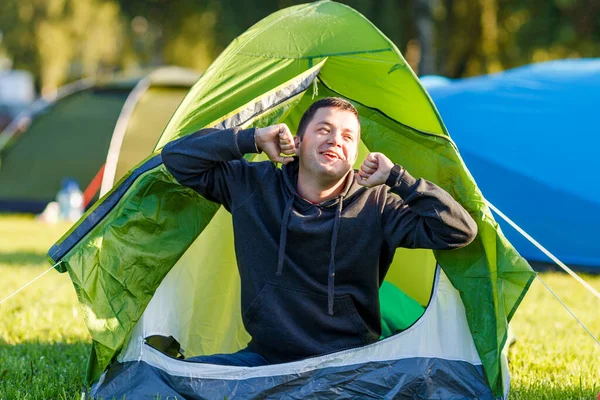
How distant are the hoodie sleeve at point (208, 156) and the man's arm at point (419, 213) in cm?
40

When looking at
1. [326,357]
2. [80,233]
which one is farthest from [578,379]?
[80,233]

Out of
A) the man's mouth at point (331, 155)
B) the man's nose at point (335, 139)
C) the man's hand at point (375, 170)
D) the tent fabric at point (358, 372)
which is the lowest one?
the tent fabric at point (358, 372)

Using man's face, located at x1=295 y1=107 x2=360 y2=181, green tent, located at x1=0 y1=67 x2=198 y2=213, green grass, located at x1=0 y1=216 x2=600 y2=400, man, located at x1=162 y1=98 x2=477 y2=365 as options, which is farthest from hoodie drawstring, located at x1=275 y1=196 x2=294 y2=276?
green tent, located at x1=0 y1=67 x2=198 y2=213

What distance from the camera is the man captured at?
257 cm

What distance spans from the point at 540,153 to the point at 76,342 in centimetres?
341

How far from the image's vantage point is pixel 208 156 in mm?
2564

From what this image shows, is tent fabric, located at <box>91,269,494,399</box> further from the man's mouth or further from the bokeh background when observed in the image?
the man's mouth

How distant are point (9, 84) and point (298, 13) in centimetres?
2700

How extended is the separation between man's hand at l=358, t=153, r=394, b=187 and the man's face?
0.29 feet

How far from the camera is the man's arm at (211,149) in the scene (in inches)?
101

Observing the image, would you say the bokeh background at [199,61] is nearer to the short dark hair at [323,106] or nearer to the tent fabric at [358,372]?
the tent fabric at [358,372]

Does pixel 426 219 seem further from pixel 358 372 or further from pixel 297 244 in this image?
pixel 358 372

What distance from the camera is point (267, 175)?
270 centimetres

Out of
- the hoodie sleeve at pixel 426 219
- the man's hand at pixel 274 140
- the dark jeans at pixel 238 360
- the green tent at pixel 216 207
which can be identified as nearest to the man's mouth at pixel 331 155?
the man's hand at pixel 274 140
